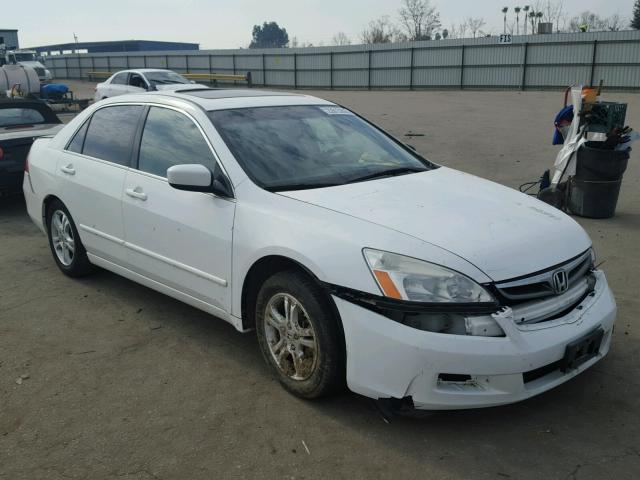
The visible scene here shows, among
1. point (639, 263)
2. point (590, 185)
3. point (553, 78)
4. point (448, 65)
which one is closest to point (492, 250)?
point (639, 263)

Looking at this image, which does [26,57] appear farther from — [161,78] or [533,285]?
[533,285]

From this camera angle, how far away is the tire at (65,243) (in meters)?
5.20

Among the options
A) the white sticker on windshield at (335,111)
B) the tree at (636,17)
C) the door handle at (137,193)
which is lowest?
the door handle at (137,193)

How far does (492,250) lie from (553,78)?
29.5 m

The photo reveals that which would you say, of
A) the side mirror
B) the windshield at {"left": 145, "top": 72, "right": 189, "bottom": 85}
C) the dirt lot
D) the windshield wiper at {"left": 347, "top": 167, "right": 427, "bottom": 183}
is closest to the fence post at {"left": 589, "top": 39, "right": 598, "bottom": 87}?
the windshield at {"left": 145, "top": 72, "right": 189, "bottom": 85}

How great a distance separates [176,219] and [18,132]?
528cm

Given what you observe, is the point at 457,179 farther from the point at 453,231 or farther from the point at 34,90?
the point at 34,90

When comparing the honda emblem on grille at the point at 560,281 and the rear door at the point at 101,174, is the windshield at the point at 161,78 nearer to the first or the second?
the rear door at the point at 101,174

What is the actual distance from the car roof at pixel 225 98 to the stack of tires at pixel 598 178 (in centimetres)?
382

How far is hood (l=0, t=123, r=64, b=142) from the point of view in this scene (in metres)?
7.95

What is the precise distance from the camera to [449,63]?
3256cm

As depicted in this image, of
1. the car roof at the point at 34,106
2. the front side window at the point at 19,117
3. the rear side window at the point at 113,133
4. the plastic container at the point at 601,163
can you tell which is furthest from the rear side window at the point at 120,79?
the plastic container at the point at 601,163

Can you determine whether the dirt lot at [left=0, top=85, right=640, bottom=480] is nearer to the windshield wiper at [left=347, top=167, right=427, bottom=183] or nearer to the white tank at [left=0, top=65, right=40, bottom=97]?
the windshield wiper at [left=347, top=167, right=427, bottom=183]

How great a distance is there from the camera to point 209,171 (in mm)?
3629
